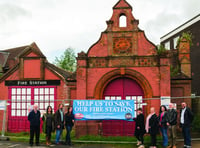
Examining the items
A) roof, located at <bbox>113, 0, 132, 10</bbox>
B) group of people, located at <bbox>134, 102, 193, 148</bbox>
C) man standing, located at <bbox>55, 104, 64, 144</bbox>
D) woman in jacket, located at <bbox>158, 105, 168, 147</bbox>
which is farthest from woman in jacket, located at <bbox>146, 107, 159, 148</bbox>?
roof, located at <bbox>113, 0, 132, 10</bbox>

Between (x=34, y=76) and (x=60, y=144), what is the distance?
661 cm

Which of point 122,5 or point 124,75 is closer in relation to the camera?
point 124,75

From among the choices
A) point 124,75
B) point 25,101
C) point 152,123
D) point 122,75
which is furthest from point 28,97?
point 152,123

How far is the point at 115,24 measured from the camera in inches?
564

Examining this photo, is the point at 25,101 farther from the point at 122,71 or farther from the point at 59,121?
the point at 122,71

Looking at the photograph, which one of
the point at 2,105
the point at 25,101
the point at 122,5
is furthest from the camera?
the point at 25,101

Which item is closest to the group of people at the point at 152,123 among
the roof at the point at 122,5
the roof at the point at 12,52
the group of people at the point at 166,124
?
the group of people at the point at 166,124

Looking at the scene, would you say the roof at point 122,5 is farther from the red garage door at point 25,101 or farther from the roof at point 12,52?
the roof at point 12,52

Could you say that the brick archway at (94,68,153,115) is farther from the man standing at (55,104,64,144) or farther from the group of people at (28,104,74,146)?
the man standing at (55,104,64,144)

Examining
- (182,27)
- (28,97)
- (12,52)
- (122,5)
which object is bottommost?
(28,97)

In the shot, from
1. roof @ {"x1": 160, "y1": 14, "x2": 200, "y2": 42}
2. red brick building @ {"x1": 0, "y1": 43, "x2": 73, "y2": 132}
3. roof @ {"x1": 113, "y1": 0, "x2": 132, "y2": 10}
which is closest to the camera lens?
roof @ {"x1": 113, "y1": 0, "x2": 132, "y2": 10}

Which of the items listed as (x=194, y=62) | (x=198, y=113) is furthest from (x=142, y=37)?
(x=194, y=62)

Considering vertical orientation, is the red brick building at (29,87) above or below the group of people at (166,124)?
above

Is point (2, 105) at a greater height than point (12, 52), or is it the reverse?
point (12, 52)
